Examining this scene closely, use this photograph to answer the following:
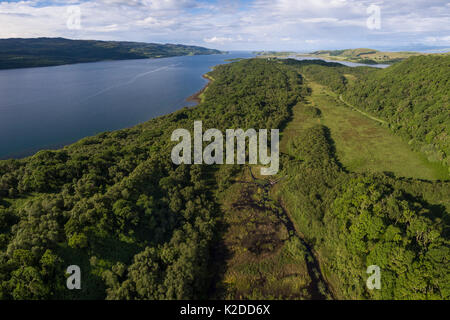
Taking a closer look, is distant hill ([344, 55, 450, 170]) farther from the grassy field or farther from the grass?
the grass

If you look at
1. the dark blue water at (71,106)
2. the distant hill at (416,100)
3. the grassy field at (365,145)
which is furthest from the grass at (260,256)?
the dark blue water at (71,106)

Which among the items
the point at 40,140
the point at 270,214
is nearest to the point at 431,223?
the point at 270,214

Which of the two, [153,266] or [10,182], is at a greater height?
[10,182]

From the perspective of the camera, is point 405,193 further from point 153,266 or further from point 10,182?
point 10,182

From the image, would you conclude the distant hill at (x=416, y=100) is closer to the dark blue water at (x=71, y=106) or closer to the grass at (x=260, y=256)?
the grass at (x=260, y=256)

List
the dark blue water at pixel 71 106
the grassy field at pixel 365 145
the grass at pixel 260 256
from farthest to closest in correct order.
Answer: the dark blue water at pixel 71 106 → the grassy field at pixel 365 145 → the grass at pixel 260 256

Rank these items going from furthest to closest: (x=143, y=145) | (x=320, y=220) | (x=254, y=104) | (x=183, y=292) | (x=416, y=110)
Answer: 1. (x=254, y=104)
2. (x=416, y=110)
3. (x=143, y=145)
4. (x=320, y=220)
5. (x=183, y=292)

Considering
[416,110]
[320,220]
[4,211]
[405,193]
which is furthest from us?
[416,110]
